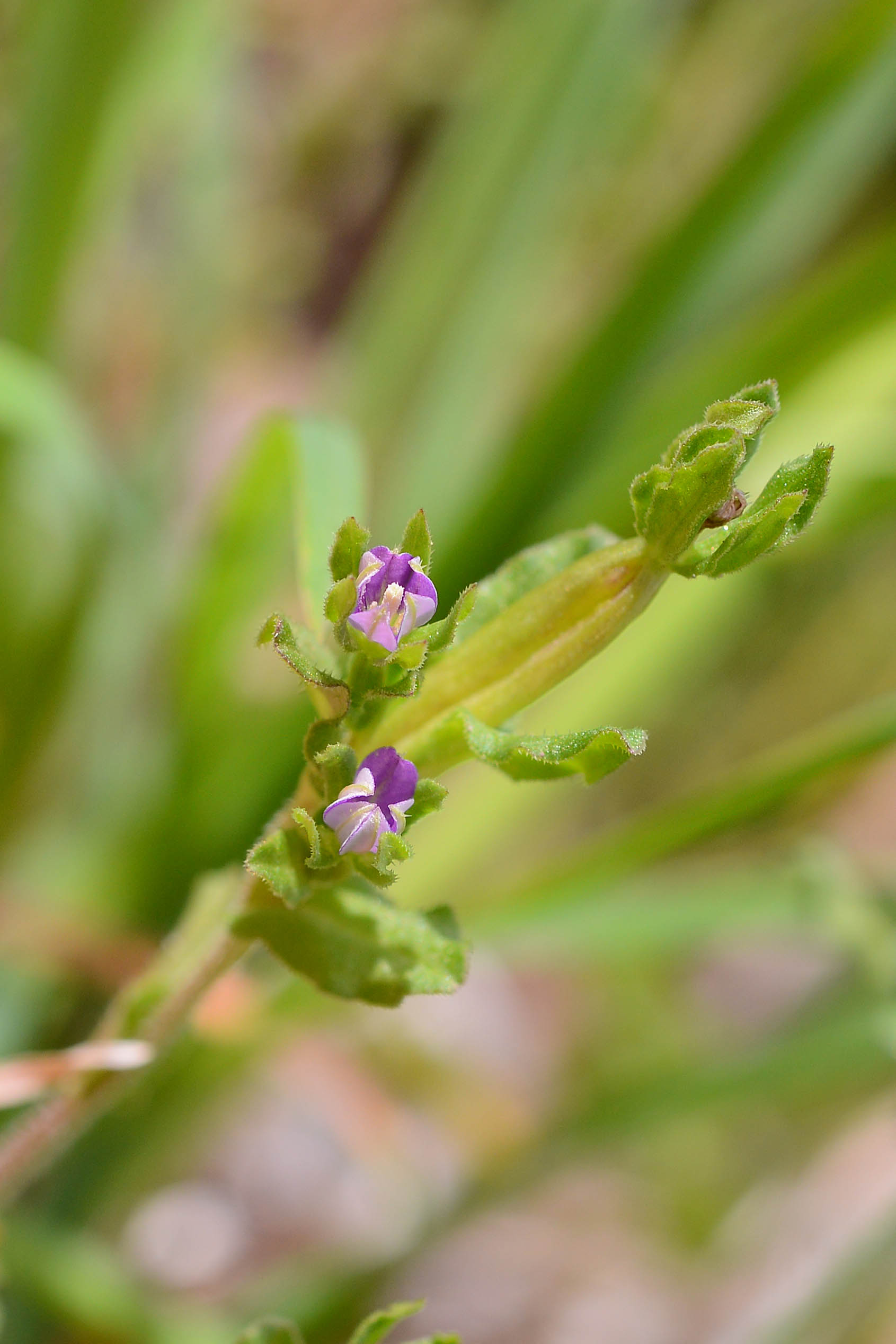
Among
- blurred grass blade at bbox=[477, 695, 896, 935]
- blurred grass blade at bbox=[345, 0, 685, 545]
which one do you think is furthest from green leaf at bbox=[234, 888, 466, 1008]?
blurred grass blade at bbox=[345, 0, 685, 545]

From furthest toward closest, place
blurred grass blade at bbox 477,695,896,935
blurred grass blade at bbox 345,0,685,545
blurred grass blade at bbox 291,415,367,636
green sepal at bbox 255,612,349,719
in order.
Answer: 1. blurred grass blade at bbox 345,0,685,545
2. blurred grass blade at bbox 477,695,896,935
3. blurred grass blade at bbox 291,415,367,636
4. green sepal at bbox 255,612,349,719

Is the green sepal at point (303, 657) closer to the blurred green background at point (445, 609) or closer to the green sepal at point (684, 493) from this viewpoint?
the green sepal at point (684, 493)

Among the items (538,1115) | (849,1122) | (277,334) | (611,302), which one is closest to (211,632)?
(611,302)

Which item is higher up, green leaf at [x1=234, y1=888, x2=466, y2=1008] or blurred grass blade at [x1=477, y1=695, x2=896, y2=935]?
blurred grass blade at [x1=477, y1=695, x2=896, y2=935]

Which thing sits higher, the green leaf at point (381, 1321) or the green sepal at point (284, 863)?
the green sepal at point (284, 863)

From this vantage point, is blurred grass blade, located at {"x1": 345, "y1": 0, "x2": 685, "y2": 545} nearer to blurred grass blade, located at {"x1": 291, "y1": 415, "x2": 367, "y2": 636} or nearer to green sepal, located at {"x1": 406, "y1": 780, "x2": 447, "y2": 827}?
blurred grass blade, located at {"x1": 291, "y1": 415, "x2": 367, "y2": 636}

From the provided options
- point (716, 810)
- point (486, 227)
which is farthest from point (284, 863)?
point (486, 227)

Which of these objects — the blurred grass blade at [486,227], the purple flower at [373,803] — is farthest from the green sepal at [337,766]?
the blurred grass blade at [486,227]
